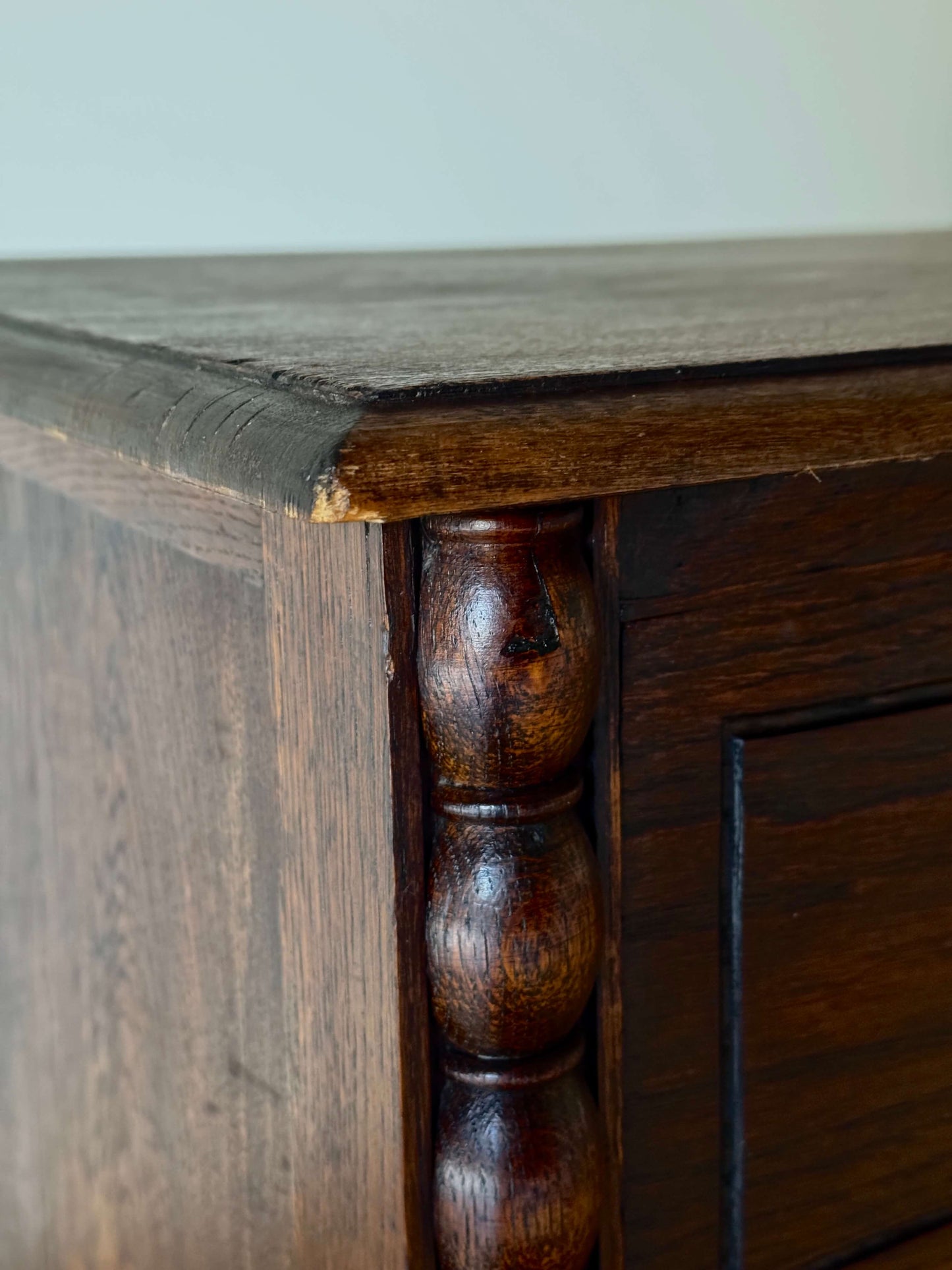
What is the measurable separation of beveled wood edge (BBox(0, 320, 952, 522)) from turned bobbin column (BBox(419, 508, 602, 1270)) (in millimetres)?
26

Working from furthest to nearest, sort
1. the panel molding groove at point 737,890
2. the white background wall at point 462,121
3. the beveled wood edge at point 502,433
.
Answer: the white background wall at point 462,121
the panel molding groove at point 737,890
the beveled wood edge at point 502,433

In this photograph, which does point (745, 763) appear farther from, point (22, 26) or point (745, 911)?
point (22, 26)

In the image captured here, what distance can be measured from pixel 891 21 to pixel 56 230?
1116 millimetres

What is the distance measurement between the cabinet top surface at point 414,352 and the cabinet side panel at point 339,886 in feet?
0.14

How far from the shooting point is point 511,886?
1.33ft

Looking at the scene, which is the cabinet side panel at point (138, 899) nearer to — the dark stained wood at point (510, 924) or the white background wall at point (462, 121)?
the dark stained wood at point (510, 924)

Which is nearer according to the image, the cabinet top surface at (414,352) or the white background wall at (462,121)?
the cabinet top surface at (414,352)

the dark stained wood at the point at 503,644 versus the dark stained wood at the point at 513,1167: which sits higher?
the dark stained wood at the point at 503,644

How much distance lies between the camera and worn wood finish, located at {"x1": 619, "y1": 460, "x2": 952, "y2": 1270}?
0.44m

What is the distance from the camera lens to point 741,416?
15.8 inches

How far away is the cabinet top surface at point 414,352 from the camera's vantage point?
36 cm

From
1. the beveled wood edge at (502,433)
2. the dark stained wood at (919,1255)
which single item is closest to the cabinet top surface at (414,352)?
the beveled wood edge at (502,433)

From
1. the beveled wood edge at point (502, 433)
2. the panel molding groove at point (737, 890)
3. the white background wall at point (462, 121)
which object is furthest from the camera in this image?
the white background wall at point (462, 121)

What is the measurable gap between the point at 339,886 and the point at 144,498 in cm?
19
